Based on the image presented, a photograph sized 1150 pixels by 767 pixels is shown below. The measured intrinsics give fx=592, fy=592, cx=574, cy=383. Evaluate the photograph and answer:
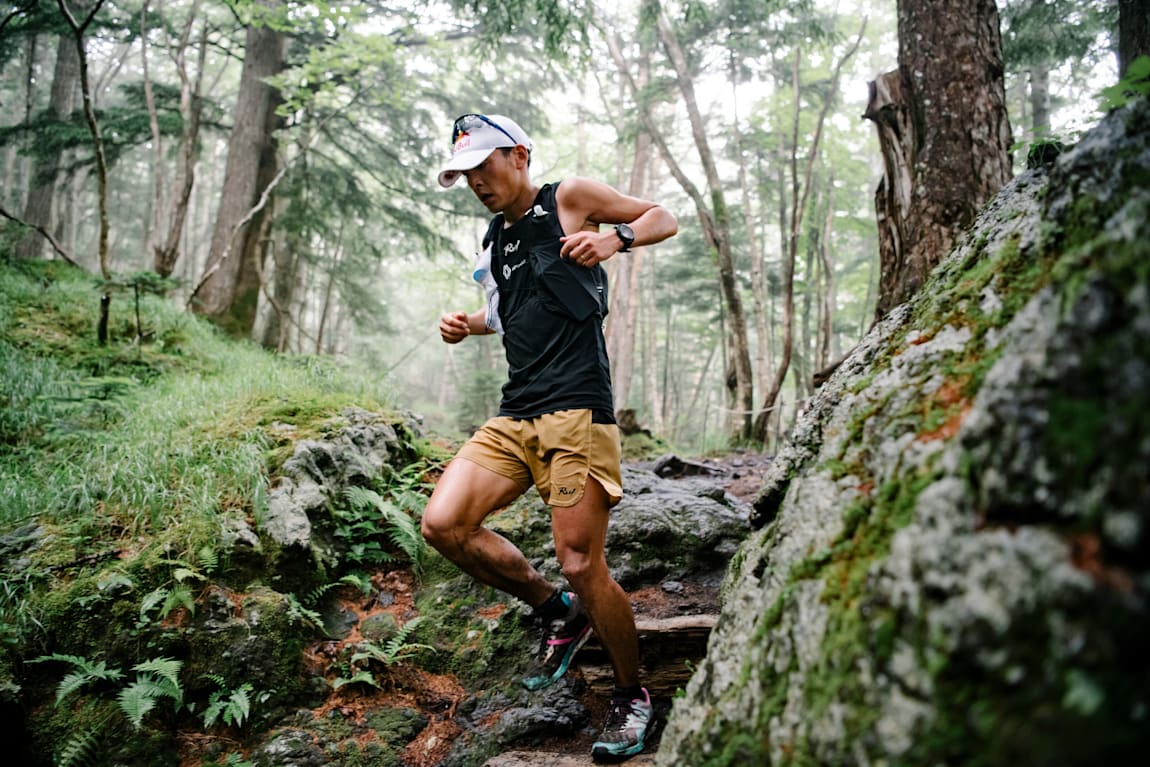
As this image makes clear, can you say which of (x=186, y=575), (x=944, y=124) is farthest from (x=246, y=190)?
(x=944, y=124)

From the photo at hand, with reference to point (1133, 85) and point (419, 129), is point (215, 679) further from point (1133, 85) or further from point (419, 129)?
point (419, 129)

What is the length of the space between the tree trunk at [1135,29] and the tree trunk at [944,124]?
232 centimetres

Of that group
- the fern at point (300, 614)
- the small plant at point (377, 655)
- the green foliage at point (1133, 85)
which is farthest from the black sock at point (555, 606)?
the green foliage at point (1133, 85)

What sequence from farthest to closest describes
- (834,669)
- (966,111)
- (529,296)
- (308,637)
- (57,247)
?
1. (57,247)
2. (966,111)
3. (308,637)
4. (529,296)
5. (834,669)

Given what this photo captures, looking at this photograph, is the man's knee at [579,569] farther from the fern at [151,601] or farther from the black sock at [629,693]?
the fern at [151,601]

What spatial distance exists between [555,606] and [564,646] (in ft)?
0.70

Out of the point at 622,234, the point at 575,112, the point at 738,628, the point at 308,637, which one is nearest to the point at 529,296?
the point at 622,234

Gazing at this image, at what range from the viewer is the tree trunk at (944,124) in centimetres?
421

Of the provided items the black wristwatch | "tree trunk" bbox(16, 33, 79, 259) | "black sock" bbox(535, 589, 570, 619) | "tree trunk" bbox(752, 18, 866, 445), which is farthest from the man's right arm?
"tree trunk" bbox(16, 33, 79, 259)

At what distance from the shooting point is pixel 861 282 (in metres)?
19.8

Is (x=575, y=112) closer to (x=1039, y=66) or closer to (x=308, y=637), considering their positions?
(x=1039, y=66)

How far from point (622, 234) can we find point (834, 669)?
6.63 ft

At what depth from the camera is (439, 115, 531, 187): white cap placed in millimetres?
2816

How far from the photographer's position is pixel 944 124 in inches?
168
